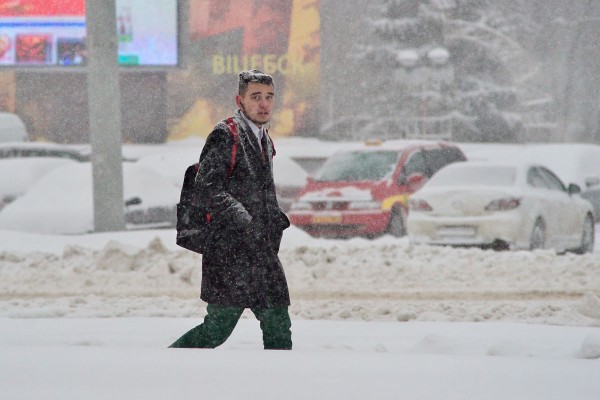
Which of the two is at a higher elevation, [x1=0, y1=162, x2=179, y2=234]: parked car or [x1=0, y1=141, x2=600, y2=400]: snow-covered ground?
[x1=0, y1=141, x2=600, y2=400]: snow-covered ground

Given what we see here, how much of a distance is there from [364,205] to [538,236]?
8.68 feet

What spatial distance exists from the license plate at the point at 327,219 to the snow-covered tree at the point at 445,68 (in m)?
14.5

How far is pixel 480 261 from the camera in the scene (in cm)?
1188

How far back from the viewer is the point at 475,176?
13773 millimetres

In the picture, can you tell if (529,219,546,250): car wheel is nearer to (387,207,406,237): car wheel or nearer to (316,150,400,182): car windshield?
(387,207,406,237): car wheel

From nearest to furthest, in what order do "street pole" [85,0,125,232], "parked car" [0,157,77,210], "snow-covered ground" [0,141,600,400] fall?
"snow-covered ground" [0,141,600,400]
"street pole" [85,0,125,232]
"parked car" [0,157,77,210]

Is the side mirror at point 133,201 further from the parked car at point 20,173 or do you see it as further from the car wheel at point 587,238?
the car wheel at point 587,238

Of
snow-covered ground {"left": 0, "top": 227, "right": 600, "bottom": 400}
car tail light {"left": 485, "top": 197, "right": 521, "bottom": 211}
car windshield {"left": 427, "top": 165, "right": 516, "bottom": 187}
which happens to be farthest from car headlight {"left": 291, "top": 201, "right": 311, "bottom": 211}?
car tail light {"left": 485, "top": 197, "right": 521, "bottom": 211}

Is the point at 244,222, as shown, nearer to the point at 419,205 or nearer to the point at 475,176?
the point at 419,205

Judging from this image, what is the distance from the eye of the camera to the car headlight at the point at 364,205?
14836 millimetres

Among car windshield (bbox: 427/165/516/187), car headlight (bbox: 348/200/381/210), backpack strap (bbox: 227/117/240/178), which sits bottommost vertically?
car headlight (bbox: 348/200/381/210)

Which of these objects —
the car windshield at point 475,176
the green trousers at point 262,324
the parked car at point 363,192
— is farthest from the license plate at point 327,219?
the green trousers at point 262,324

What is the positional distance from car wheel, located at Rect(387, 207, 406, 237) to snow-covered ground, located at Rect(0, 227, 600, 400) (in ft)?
0.51

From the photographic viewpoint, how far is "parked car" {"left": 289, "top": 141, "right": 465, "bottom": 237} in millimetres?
14859
